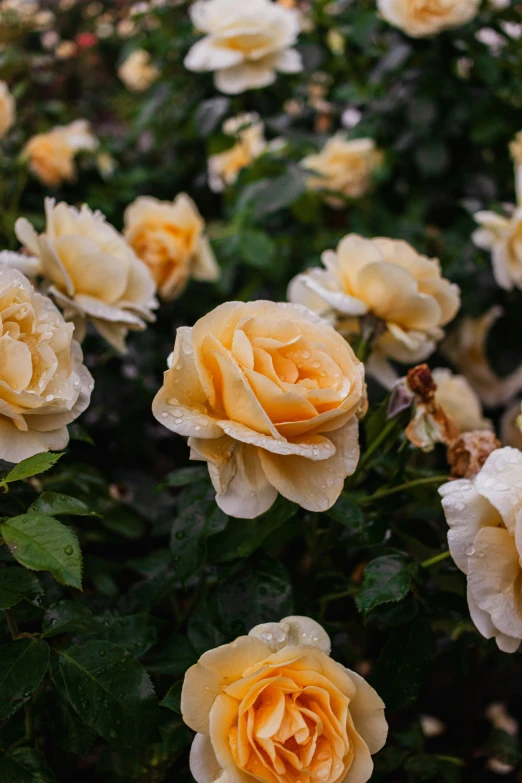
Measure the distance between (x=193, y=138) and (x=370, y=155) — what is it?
0.47 metres

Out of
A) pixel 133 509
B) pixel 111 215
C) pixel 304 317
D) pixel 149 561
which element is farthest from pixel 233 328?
pixel 111 215

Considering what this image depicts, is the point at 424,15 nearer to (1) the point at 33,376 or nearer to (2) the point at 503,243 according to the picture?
(2) the point at 503,243

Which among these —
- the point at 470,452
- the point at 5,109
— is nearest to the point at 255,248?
the point at 5,109

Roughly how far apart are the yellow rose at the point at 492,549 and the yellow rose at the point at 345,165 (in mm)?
1257

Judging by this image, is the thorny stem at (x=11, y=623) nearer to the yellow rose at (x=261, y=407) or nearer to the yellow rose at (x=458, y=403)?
the yellow rose at (x=261, y=407)

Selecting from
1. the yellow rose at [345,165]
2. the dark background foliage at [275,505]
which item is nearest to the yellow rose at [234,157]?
the dark background foliage at [275,505]

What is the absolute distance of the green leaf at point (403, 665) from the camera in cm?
78

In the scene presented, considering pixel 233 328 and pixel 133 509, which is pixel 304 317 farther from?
pixel 133 509

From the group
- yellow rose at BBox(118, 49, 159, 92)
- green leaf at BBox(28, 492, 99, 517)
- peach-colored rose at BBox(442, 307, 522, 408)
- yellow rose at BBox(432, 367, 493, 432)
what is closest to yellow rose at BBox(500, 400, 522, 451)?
peach-colored rose at BBox(442, 307, 522, 408)

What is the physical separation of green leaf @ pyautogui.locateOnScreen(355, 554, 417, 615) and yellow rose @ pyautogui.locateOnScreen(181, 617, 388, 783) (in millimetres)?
71

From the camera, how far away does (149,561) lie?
1.02 meters

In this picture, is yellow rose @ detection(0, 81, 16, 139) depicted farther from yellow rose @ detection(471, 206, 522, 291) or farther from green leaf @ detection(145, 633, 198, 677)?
green leaf @ detection(145, 633, 198, 677)

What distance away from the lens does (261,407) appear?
0.66m

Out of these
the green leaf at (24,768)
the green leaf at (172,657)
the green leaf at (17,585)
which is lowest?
the green leaf at (172,657)
